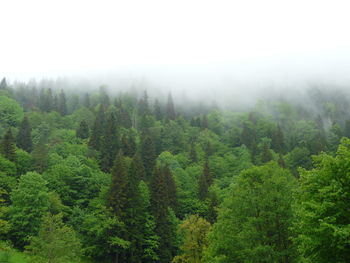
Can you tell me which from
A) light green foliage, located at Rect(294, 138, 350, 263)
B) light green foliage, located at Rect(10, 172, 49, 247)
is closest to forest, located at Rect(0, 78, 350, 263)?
light green foliage, located at Rect(294, 138, 350, 263)

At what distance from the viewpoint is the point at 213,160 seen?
104 meters

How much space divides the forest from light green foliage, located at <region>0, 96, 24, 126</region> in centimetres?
42

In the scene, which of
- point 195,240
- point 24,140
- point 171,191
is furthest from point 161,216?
point 24,140

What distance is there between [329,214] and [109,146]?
73004 millimetres

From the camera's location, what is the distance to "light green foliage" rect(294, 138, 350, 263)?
54.7ft

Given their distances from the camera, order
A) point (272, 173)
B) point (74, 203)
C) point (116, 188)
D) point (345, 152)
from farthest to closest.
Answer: point (74, 203) → point (116, 188) → point (272, 173) → point (345, 152)

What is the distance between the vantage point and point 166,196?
61.3 metres

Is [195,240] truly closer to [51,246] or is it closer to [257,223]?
[257,223]

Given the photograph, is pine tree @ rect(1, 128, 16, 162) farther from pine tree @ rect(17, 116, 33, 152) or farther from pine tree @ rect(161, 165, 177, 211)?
pine tree @ rect(161, 165, 177, 211)

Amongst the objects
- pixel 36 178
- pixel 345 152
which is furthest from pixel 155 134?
pixel 345 152

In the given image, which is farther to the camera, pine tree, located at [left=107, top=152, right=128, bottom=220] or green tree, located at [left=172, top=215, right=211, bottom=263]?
pine tree, located at [left=107, top=152, right=128, bottom=220]

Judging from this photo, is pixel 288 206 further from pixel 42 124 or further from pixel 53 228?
pixel 42 124

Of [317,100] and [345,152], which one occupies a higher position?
[345,152]

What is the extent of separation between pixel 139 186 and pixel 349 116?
471ft
